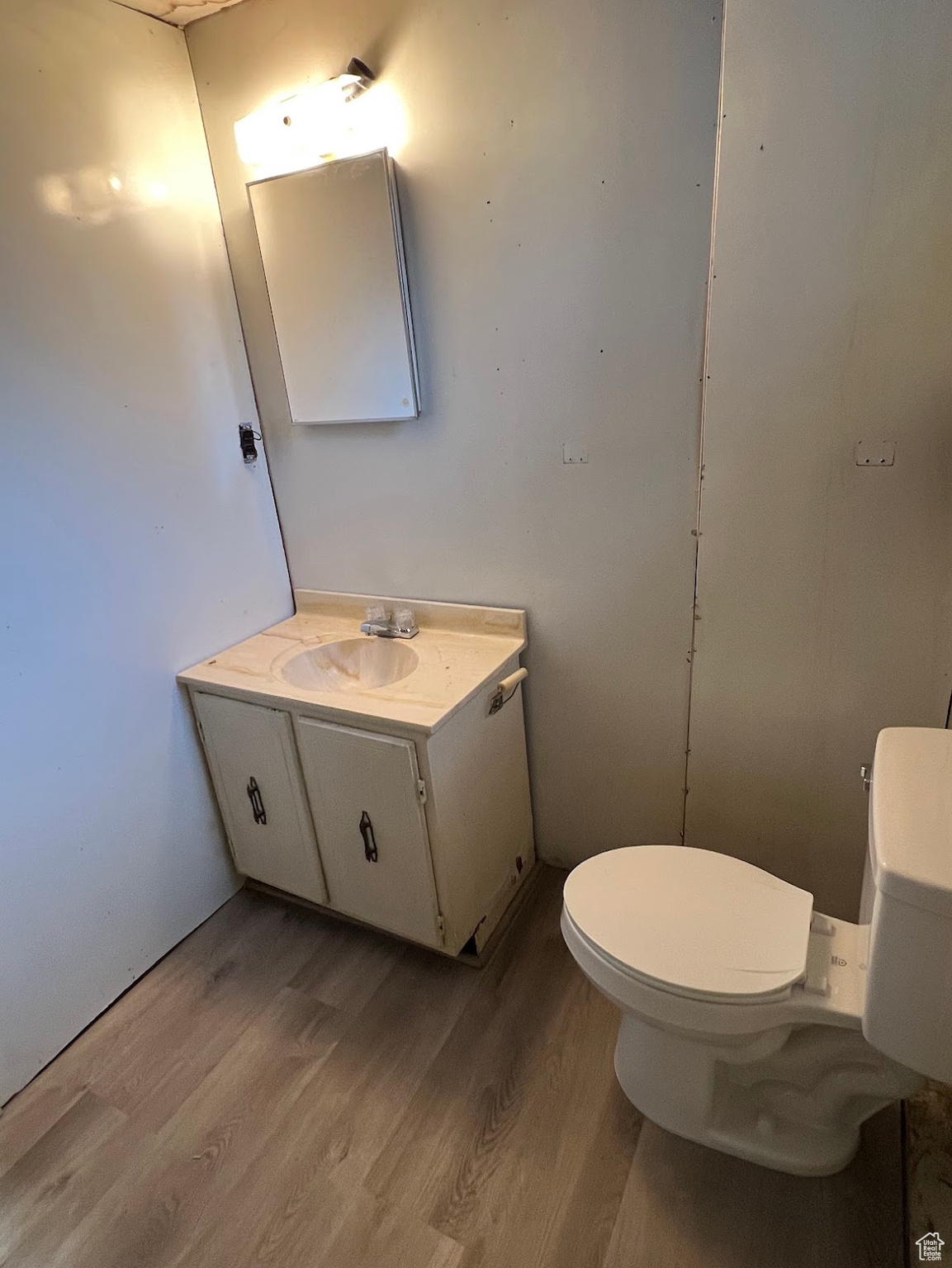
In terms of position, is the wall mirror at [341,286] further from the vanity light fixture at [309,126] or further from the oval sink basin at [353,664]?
the oval sink basin at [353,664]

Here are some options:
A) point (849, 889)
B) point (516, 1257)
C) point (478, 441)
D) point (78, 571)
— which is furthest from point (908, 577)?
point (78, 571)

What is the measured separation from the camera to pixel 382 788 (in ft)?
4.79

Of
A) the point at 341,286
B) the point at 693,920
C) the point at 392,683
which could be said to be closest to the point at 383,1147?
the point at 693,920

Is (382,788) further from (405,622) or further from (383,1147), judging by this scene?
(383,1147)

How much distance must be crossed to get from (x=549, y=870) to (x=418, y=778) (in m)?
0.78

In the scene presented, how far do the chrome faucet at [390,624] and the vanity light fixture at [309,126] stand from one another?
1.10 meters

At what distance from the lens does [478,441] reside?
1.60 meters

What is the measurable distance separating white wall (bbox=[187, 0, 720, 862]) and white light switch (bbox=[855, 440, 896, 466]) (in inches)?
12.3

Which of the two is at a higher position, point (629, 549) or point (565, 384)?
point (565, 384)

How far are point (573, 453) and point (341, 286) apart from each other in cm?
70

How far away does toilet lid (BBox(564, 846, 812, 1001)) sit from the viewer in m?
1.05

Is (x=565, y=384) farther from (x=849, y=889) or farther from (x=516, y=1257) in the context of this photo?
(x=516, y=1257)

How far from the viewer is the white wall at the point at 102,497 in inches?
52.6

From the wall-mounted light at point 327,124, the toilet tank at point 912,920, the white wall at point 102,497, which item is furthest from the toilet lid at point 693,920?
the wall-mounted light at point 327,124
